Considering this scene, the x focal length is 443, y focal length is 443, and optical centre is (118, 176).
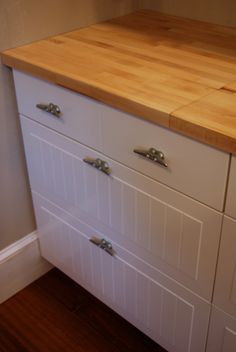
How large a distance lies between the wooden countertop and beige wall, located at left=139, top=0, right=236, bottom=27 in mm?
27

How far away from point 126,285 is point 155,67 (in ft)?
2.15

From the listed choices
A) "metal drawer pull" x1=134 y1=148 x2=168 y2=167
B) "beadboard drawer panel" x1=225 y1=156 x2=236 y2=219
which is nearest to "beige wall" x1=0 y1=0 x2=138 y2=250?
"metal drawer pull" x1=134 y1=148 x2=168 y2=167

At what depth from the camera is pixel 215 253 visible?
3.36 ft

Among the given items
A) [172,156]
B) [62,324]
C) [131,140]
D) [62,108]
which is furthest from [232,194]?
[62,324]

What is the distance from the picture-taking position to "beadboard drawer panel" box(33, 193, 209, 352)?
3.97 feet

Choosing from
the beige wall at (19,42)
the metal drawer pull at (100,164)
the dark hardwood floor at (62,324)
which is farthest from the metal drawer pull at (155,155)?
the dark hardwood floor at (62,324)

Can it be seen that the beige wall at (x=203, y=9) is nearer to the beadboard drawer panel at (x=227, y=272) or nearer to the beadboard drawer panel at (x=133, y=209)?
the beadboard drawer panel at (x=133, y=209)

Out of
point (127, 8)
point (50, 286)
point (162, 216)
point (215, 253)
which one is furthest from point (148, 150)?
point (50, 286)

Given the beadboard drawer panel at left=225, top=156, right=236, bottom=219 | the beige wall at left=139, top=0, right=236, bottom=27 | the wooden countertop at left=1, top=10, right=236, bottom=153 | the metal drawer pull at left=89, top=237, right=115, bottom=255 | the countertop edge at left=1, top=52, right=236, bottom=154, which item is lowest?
the metal drawer pull at left=89, top=237, right=115, bottom=255

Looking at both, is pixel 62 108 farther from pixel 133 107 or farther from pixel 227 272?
pixel 227 272

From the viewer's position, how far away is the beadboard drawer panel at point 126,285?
3.97ft

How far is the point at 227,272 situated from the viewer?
1.03 m

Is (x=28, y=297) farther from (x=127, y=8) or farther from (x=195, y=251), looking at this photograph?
(x=127, y=8)

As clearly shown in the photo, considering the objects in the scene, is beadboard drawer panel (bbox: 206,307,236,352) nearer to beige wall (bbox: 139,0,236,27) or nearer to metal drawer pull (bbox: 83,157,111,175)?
metal drawer pull (bbox: 83,157,111,175)
